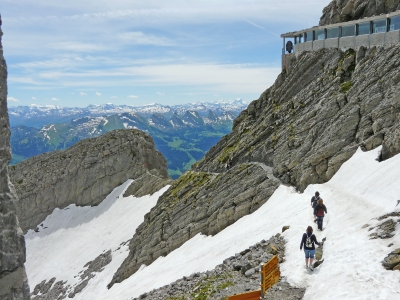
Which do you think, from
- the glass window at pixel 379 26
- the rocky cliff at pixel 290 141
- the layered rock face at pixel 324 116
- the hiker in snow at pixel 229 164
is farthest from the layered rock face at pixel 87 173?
the glass window at pixel 379 26

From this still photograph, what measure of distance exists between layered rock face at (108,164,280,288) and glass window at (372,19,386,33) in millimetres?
17887

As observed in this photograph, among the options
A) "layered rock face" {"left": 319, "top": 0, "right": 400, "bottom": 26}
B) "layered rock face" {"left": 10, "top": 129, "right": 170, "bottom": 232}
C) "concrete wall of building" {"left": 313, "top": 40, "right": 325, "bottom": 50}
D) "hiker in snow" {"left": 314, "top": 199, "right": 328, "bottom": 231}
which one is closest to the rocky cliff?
"concrete wall of building" {"left": 313, "top": 40, "right": 325, "bottom": 50}

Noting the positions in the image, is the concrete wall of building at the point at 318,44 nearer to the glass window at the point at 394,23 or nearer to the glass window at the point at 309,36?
the glass window at the point at 309,36

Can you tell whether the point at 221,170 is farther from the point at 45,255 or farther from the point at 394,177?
the point at 45,255

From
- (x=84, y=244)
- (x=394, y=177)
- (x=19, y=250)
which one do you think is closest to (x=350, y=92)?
(x=394, y=177)

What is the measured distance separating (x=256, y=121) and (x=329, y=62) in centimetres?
1271

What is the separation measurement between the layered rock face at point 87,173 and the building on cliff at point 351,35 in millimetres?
47013

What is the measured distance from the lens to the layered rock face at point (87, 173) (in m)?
84.1

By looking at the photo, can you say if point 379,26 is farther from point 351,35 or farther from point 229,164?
point 229,164

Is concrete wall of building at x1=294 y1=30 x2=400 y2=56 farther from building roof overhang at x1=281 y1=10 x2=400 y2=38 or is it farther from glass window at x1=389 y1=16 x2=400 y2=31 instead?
building roof overhang at x1=281 y1=10 x2=400 y2=38

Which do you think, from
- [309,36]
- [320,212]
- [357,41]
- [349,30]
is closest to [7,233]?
[320,212]

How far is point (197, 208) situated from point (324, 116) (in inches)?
→ 754

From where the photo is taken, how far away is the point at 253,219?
32406mm

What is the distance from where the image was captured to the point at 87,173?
85.6 metres
